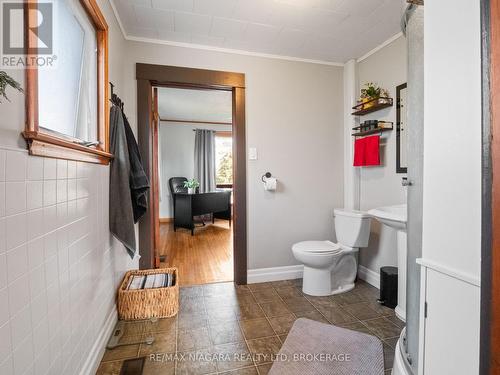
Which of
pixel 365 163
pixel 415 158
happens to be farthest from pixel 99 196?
pixel 365 163

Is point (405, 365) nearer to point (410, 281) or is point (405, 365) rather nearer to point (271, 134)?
point (410, 281)

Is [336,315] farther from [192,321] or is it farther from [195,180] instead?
[195,180]

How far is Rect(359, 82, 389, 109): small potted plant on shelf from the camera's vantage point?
229 centimetres

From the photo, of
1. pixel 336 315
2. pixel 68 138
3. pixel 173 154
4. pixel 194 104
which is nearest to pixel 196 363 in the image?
pixel 336 315

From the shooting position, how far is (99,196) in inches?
61.0

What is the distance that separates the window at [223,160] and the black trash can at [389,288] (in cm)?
470

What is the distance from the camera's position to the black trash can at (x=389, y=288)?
2051 mm

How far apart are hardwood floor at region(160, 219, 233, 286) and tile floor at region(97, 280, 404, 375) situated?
28cm

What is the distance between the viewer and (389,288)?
81.4 inches

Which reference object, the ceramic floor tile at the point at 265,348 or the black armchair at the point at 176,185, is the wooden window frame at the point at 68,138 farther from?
the black armchair at the point at 176,185

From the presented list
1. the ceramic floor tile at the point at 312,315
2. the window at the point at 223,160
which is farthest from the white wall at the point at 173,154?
the ceramic floor tile at the point at 312,315

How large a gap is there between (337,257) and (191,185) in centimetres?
393

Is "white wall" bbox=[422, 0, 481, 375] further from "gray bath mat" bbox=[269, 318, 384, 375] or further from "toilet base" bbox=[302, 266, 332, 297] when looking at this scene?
"toilet base" bbox=[302, 266, 332, 297]

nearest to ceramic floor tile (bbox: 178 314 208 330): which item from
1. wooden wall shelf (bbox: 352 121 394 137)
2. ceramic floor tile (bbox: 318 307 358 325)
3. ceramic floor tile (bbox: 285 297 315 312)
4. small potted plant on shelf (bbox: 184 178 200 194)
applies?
ceramic floor tile (bbox: 285 297 315 312)
